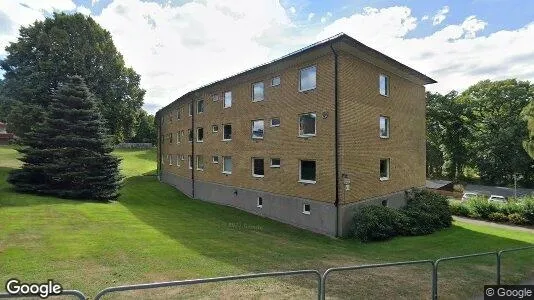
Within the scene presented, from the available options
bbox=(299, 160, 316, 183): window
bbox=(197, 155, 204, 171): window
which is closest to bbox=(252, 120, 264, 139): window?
bbox=(299, 160, 316, 183): window

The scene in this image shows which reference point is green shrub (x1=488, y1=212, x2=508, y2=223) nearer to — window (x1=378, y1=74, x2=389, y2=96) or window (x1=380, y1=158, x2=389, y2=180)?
window (x1=380, y1=158, x2=389, y2=180)

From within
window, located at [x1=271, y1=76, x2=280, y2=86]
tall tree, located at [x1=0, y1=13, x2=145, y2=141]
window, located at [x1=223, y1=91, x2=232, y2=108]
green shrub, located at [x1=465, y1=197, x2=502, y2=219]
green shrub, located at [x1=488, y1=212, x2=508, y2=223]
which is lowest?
green shrub, located at [x1=488, y1=212, x2=508, y2=223]

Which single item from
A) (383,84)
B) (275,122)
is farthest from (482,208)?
(275,122)

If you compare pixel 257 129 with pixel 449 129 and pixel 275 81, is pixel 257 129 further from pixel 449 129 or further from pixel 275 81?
pixel 449 129

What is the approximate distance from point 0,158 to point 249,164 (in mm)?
33230

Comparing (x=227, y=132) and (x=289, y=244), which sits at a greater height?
(x=227, y=132)

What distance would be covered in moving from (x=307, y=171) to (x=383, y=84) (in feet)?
24.7

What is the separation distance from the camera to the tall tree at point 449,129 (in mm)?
58000

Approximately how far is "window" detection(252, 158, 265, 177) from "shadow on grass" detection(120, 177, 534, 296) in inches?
109

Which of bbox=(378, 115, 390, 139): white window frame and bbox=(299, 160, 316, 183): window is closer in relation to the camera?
bbox=(299, 160, 316, 183): window

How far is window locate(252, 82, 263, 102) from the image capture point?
2238 cm

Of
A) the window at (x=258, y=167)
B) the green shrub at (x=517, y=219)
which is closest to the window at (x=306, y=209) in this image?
the window at (x=258, y=167)

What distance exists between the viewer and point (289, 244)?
14500mm

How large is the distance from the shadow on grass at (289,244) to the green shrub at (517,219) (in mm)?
7102
